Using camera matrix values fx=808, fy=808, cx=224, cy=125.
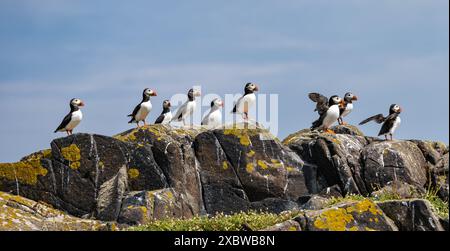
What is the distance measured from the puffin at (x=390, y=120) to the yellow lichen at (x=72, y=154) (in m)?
11.1

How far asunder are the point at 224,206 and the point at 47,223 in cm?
528

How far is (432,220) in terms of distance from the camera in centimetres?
1527

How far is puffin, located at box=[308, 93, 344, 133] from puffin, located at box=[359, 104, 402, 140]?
138cm

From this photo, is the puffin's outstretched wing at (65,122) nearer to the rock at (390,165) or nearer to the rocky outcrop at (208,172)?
the rocky outcrop at (208,172)

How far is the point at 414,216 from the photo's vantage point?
15344 millimetres

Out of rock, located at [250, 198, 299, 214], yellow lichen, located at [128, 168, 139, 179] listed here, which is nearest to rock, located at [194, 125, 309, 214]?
rock, located at [250, 198, 299, 214]

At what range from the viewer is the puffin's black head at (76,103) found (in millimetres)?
27469

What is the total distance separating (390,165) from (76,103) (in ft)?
35.3

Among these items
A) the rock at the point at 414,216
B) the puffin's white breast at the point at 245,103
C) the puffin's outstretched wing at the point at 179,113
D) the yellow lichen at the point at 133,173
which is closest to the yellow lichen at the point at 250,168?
the yellow lichen at the point at 133,173

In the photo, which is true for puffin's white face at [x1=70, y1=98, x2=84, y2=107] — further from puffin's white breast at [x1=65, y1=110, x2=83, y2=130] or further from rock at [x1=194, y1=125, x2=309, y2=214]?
rock at [x1=194, y1=125, x2=309, y2=214]

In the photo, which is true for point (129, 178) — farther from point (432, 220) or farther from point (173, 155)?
point (432, 220)

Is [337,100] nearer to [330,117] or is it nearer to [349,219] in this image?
[330,117]

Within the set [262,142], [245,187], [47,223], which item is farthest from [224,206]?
[47,223]

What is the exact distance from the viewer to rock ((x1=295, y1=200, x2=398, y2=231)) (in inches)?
584
